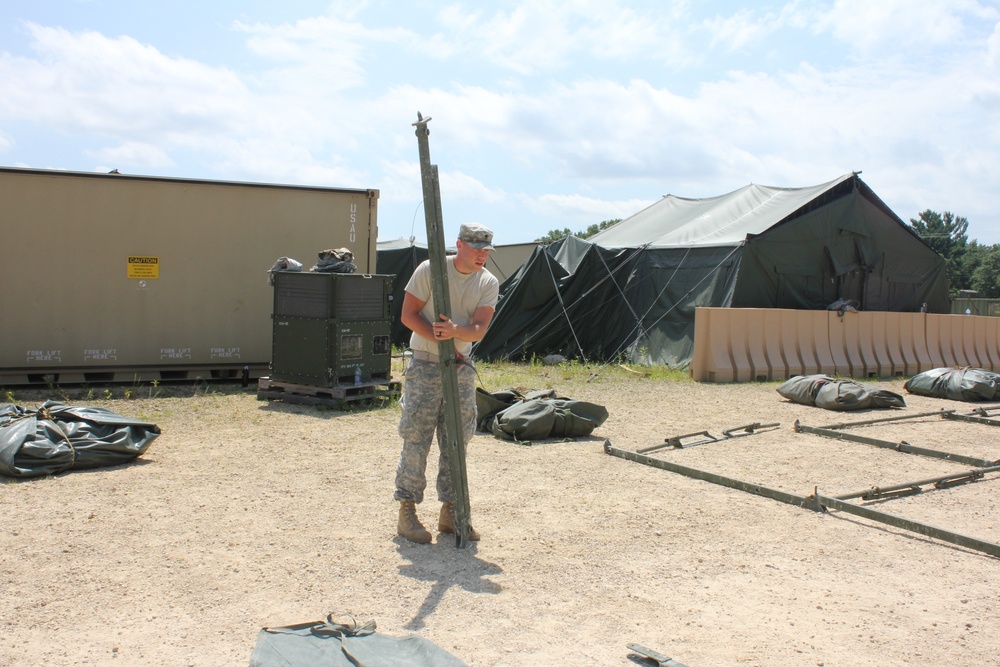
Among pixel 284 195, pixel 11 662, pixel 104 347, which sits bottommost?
pixel 11 662

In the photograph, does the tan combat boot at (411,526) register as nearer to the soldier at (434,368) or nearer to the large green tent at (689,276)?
the soldier at (434,368)

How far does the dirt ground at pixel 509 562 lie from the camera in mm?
3535

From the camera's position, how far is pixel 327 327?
9.74m

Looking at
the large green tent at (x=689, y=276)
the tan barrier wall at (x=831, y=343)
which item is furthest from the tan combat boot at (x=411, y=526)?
the large green tent at (x=689, y=276)

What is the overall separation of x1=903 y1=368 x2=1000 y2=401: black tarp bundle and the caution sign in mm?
11531

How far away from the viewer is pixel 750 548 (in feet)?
16.2

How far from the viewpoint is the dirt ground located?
3.54 metres

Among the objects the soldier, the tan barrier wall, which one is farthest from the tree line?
the soldier

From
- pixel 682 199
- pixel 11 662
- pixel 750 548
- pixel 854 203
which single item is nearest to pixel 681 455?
pixel 750 548

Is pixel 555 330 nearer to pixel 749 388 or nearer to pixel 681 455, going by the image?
pixel 749 388

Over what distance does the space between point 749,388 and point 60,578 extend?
35.3ft

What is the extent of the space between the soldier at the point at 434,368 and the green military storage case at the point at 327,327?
505 centimetres

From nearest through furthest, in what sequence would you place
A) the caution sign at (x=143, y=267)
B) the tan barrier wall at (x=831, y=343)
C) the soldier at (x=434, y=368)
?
1. the soldier at (x=434, y=368)
2. the caution sign at (x=143, y=267)
3. the tan barrier wall at (x=831, y=343)

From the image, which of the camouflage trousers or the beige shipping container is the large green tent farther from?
the camouflage trousers
